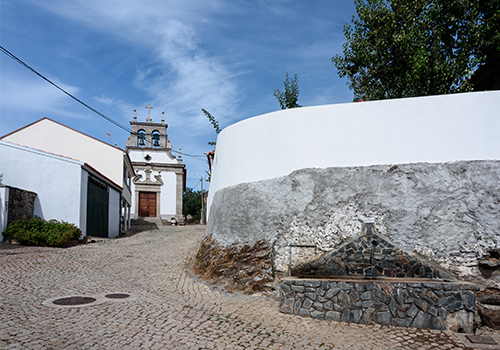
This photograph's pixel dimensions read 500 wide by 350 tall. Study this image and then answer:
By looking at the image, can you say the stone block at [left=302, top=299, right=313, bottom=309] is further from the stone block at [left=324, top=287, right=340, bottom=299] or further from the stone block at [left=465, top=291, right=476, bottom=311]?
the stone block at [left=465, top=291, right=476, bottom=311]

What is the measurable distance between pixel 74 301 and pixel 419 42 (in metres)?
12.0

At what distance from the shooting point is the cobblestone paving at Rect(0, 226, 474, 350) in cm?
484

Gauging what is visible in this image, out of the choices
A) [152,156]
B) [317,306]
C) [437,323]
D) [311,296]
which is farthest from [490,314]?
[152,156]

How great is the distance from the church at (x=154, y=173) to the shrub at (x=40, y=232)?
17.7 m

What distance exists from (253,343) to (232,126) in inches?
228

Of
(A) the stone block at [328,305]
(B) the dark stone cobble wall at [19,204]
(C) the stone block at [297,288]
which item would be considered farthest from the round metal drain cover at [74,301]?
(B) the dark stone cobble wall at [19,204]

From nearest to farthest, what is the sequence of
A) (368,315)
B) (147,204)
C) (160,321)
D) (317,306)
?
(160,321)
(368,315)
(317,306)
(147,204)

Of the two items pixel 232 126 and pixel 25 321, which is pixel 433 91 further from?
pixel 25 321

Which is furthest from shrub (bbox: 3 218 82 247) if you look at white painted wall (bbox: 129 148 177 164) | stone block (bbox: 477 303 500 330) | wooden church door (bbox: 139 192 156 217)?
white painted wall (bbox: 129 148 177 164)

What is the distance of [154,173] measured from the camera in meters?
32.4

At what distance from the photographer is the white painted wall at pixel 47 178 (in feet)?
46.5

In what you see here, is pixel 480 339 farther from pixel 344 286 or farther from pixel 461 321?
pixel 344 286

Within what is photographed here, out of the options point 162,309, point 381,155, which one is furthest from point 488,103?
point 162,309

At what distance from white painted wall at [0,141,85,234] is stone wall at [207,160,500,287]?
9328 mm
